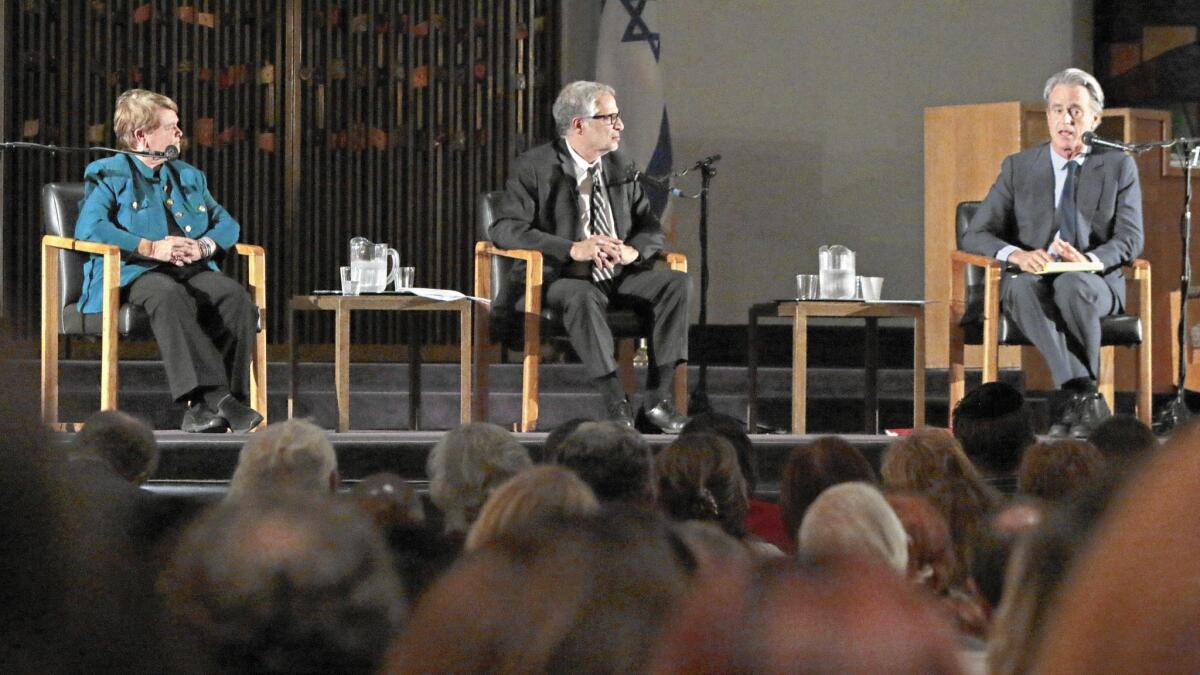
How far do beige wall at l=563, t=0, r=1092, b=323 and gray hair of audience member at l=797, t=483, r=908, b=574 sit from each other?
603cm

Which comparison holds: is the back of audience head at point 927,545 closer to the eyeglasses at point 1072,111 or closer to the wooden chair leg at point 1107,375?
the wooden chair leg at point 1107,375

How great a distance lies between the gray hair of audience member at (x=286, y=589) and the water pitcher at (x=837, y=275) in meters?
3.93

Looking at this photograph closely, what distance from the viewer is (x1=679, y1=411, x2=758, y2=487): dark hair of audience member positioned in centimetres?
257

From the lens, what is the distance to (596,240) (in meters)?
4.63

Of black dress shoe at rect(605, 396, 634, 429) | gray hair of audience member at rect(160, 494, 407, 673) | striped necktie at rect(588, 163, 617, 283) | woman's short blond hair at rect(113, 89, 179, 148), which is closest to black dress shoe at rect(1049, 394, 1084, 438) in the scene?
black dress shoe at rect(605, 396, 634, 429)

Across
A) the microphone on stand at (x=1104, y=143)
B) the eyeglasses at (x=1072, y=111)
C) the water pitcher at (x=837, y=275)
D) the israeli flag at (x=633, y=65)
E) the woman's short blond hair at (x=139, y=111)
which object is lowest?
the water pitcher at (x=837, y=275)

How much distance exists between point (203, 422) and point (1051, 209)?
9.32 ft

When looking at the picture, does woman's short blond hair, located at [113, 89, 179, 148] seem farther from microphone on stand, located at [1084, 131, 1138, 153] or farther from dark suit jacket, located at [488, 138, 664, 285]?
microphone on stand, located at [1084, 131, 1138, 153]

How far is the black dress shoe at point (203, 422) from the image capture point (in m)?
4.32

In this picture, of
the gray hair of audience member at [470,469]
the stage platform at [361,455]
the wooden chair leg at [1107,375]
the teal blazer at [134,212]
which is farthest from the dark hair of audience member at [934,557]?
the wooden chair leg at [1107,375]

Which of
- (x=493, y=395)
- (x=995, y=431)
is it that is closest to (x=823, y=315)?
(x=493, y=395)

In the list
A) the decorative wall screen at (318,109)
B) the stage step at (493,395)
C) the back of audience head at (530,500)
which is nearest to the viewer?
the back of audience head at (530,500)

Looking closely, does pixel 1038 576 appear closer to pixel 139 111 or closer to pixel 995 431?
pixel 995 431

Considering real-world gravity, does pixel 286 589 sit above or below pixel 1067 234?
below
